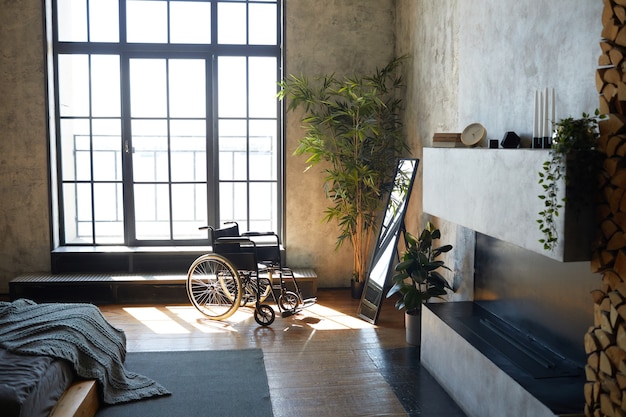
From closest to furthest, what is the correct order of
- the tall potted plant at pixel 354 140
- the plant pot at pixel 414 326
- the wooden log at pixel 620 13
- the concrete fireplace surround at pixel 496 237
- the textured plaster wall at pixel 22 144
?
the wooden log at pixel 620 13, the concrete fireplace surround at pixel 496 237, the plant pot at pixel 414 326, the tall potted plant at pixel 354 140, the textured plaster wall at pixel 22 144

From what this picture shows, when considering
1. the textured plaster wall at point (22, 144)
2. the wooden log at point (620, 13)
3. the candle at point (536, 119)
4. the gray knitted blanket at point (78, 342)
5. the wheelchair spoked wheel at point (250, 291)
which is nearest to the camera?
the wooden log at point (620, 13)

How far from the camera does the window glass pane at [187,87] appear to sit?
23.9 feet

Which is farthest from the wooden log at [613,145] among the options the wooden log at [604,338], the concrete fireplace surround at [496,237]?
the wooden log at [604,338]

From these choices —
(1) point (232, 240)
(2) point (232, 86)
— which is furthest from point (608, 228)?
(2) point (232, 86)

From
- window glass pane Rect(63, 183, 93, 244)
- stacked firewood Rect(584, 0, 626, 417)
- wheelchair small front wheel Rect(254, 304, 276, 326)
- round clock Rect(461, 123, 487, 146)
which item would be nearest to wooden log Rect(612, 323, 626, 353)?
stacked firewood Rect(584, 0, 626, 417)

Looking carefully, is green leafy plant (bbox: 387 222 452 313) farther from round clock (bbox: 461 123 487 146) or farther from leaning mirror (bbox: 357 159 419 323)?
round clock (bbox: 461 123 487 146)

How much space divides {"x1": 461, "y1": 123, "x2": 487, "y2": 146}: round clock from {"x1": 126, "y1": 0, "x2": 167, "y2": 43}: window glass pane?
13.0 feet

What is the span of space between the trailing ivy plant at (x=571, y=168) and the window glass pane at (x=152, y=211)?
200 inches

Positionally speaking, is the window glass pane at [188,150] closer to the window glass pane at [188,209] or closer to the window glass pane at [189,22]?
the window glass pane at [188,209]

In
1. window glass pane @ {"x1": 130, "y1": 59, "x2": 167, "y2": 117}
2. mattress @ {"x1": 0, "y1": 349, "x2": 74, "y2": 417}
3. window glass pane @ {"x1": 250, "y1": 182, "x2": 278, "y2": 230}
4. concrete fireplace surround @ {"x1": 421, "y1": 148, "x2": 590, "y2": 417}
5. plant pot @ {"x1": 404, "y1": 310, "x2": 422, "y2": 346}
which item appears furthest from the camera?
window glass pane @ {"x1": 250, "y1": 182, "x2": 278, "y2": 230}

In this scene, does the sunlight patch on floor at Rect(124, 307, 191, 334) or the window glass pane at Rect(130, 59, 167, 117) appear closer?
the sunlight patch on floor at Rect(124, 307, 191, 334)

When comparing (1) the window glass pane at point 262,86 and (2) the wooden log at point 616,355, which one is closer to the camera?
(2) the wooden log at point 616,355

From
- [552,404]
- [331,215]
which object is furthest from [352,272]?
[552,404]

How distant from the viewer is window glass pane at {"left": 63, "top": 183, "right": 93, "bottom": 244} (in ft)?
24.1
